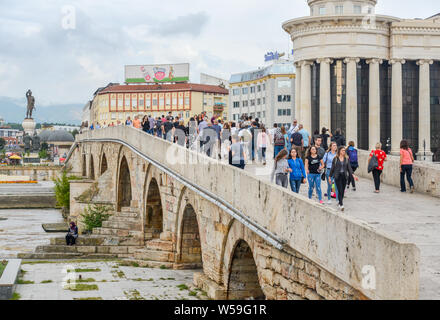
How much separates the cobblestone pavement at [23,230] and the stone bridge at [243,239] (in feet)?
14.9

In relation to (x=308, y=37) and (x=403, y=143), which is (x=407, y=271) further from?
(x=308, y=37)

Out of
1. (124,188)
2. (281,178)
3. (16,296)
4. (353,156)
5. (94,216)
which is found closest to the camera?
(281,178)

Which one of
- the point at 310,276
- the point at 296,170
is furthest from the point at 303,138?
the point at 310,276

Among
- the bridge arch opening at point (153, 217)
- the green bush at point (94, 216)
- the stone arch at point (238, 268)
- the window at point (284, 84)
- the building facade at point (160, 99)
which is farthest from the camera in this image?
the building facade at point (160, 99)

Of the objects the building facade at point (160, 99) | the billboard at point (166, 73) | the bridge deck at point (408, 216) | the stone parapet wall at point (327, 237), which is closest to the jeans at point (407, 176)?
the bridge deck at point (408, 216)

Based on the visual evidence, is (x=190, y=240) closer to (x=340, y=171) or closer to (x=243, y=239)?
(x=243, y=239)

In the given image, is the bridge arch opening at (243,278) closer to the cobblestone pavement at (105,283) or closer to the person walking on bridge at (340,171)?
the cobblestone pavement at (105,283)

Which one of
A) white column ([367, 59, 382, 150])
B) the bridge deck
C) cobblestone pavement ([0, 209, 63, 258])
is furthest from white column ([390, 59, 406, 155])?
the bridge deck

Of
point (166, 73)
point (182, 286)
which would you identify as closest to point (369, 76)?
point (182, 286)

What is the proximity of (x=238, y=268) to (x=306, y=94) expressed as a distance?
28499 mm

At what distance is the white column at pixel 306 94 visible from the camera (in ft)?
128

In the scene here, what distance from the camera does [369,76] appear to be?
39.4 m

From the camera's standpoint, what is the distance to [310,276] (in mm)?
7863

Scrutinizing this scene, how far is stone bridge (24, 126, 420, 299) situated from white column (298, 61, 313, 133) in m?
16.2
